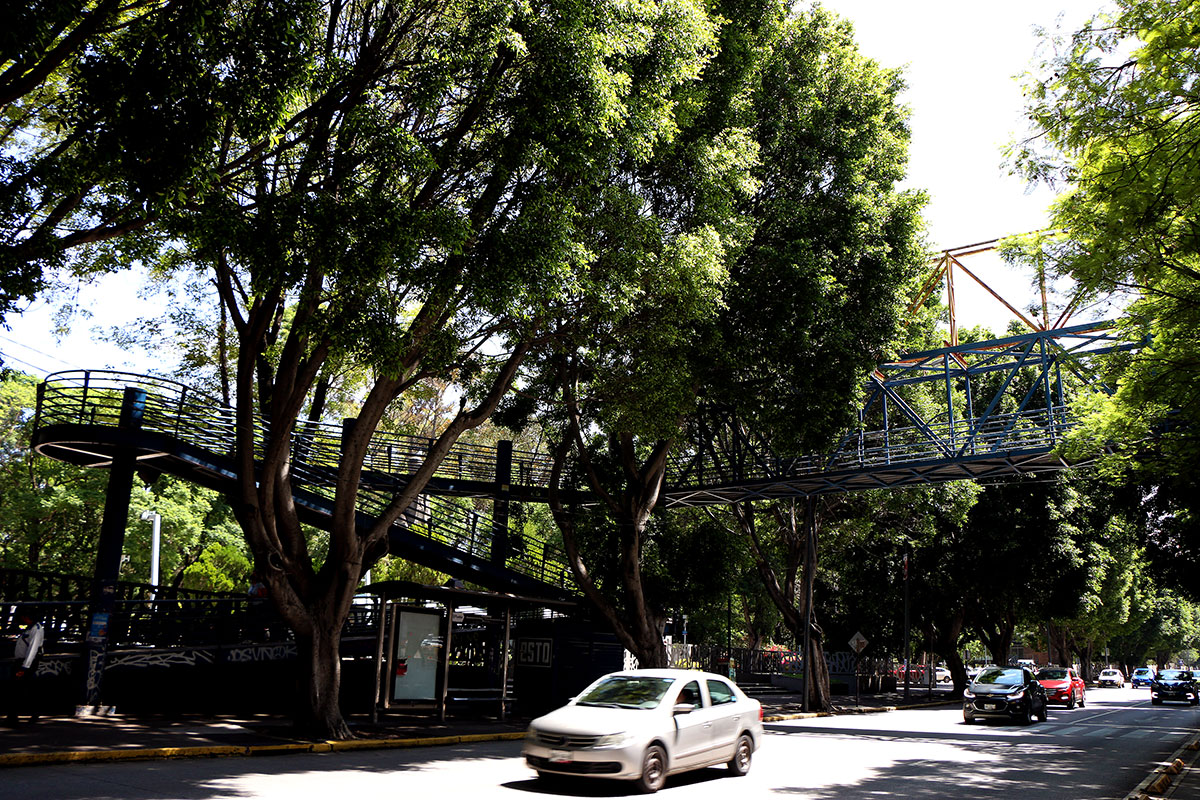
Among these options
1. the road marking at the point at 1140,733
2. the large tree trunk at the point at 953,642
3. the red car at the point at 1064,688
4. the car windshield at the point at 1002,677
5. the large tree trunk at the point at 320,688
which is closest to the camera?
the large tree trunk at the point at 320,688

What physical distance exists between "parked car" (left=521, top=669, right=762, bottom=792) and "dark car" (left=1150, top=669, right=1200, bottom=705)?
4122 cm

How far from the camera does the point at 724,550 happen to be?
27062 millimetres

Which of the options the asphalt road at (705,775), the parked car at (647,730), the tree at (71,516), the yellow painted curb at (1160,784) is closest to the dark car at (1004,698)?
the asphalt road at (705,775)

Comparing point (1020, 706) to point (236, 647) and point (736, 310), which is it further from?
point (236, 647)

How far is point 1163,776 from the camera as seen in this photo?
12789 millimetres

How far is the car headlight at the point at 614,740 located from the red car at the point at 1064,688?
101ft

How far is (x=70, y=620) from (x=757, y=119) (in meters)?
18.4

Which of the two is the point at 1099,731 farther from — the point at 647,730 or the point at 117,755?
the point at 117,755

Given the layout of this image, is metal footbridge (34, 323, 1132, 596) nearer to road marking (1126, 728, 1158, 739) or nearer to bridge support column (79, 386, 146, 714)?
bridge support column (79, 386, 146, 714)

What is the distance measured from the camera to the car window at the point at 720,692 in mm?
12359

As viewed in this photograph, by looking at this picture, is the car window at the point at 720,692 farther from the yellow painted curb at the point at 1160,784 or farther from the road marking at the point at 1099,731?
the road marking at the point at 1099,731

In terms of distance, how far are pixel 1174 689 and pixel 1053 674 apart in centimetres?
1216

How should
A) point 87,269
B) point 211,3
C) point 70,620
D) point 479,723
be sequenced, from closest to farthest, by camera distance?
1. point 211,3
2. point 87,269
3. point 70,620
4. point 479,723

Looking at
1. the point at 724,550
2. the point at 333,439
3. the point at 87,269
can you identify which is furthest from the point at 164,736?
the point at 724,550
